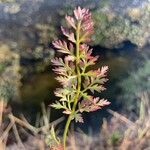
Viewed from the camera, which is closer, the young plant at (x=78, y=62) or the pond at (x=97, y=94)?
the young plant at (x=78, y=62)

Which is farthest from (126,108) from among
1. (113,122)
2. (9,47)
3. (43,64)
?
(9,47)

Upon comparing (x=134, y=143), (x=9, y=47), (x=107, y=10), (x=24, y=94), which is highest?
(x=107, y=10)

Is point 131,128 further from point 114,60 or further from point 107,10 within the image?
point 107,10

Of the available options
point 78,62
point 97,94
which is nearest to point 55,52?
point 97,94

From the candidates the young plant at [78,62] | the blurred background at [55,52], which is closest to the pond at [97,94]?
the blurred background at [55,52]

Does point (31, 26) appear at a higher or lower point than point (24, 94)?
higher

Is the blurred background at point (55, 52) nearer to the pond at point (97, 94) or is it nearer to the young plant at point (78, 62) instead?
the pond at point (97, 94)

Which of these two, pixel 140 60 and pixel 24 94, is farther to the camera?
pixel 140 60

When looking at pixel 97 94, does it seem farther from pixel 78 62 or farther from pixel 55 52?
pixel 78 62
